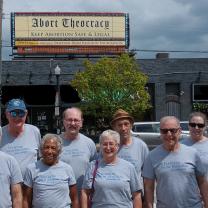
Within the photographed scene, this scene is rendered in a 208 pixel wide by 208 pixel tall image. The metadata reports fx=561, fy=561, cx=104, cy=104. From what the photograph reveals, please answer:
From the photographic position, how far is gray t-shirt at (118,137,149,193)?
669 centimetres

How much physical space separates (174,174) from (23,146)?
185cm

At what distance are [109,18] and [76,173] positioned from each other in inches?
1387

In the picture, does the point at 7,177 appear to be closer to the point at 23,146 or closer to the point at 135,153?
the point at 23,146

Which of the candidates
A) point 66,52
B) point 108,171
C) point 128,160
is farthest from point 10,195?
point 66,52

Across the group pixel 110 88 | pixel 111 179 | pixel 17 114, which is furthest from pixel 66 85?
pixel 111 179

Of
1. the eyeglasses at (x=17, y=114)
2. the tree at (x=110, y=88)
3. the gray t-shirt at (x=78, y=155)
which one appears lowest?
the gray t-shirt at (x=78, y=155)

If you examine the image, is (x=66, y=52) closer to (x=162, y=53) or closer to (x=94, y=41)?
(x=94, y=41)

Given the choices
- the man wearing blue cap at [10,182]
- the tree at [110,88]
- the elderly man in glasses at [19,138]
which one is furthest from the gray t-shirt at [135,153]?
the tree at [110,88]

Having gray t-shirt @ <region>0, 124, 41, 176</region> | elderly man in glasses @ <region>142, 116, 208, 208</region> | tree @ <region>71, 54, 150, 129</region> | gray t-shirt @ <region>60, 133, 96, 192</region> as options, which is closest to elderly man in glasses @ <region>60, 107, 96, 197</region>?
gray t-shirt @ <region>60, 133, 96, 192</region>

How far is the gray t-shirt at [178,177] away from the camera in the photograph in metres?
5.95

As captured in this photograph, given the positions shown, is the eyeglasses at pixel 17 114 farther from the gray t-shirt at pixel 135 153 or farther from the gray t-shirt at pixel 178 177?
the gray t-shirt at pixel 178 177

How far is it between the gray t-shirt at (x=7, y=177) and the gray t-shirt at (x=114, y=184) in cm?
79

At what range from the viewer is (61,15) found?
40594mm

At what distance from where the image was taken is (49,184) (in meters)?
5.89
